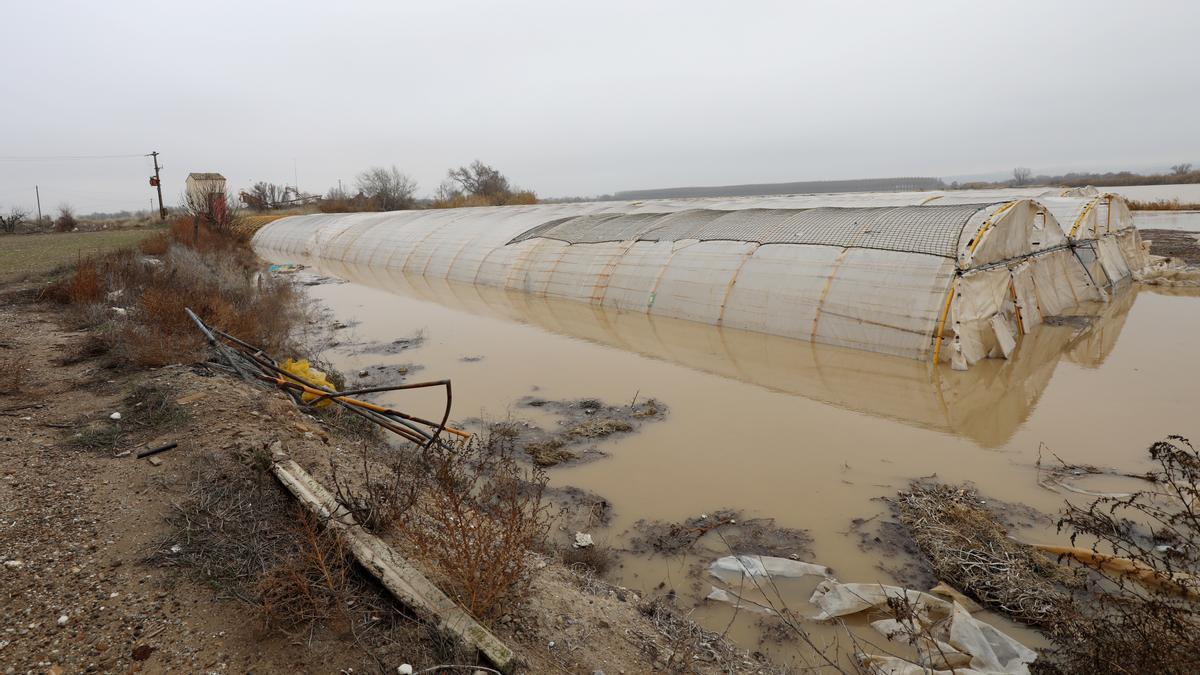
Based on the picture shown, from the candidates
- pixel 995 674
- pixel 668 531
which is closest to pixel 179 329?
pixel 668 531

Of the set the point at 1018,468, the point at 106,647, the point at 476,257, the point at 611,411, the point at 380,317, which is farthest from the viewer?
the point at 476,257

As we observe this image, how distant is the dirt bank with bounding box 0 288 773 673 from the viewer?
2.67 meters

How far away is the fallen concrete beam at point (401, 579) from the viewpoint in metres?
2.66

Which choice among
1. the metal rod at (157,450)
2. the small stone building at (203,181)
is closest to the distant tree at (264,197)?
the small stone building at (203,181)

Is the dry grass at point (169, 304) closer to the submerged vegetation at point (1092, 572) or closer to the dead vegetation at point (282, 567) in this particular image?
the dead vegetation at point (282, 567)

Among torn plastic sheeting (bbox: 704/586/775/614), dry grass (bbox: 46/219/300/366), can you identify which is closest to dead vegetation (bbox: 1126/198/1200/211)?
torn plastic sheeting (bbox: 704/586/775/614)

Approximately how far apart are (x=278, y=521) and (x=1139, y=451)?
7.34m

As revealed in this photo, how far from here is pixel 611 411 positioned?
7.06 m

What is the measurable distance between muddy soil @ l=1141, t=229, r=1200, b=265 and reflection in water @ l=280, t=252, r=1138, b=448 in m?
7.48

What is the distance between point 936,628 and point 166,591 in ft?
13.3

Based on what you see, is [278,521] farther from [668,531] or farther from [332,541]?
[668,531]

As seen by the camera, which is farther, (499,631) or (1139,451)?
(1139,451)

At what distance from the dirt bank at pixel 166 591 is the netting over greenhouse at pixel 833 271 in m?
6.63

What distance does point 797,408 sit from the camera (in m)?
7.09
